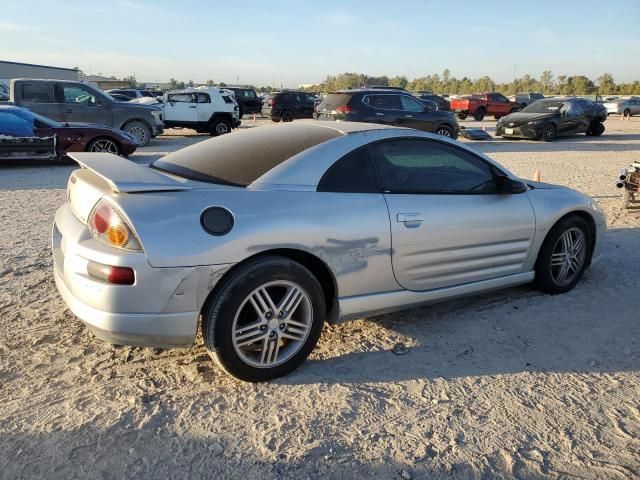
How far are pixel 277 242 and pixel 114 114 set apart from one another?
13.2m

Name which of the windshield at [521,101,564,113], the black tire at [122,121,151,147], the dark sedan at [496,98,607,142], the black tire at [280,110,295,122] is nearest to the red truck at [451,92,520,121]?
the black tire at [280,110,295,122]

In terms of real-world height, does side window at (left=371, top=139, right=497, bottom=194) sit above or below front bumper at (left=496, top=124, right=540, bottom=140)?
below

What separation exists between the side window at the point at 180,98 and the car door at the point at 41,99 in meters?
5.39

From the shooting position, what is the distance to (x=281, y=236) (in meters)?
3.05

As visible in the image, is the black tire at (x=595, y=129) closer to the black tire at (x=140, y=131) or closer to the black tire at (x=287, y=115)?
the black tire at (x=287, y=115)

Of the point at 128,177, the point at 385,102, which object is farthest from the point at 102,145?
the point at 128,177

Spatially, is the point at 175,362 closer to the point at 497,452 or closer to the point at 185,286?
the point at 185,286

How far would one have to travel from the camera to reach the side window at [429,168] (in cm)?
366

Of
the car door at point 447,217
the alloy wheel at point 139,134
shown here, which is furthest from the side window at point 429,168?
the alloy wheel at point 139,134

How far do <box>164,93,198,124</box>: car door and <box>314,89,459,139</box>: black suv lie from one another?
566 cm

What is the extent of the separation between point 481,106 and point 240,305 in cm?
3126

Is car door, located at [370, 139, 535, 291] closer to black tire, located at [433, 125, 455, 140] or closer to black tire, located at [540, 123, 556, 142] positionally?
black tire, located at [433, 125, 455, 140]

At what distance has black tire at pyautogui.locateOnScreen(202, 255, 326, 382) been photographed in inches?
115

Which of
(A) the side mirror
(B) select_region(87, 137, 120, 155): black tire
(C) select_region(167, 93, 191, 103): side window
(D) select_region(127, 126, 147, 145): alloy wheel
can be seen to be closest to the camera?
(A) the side mirror
